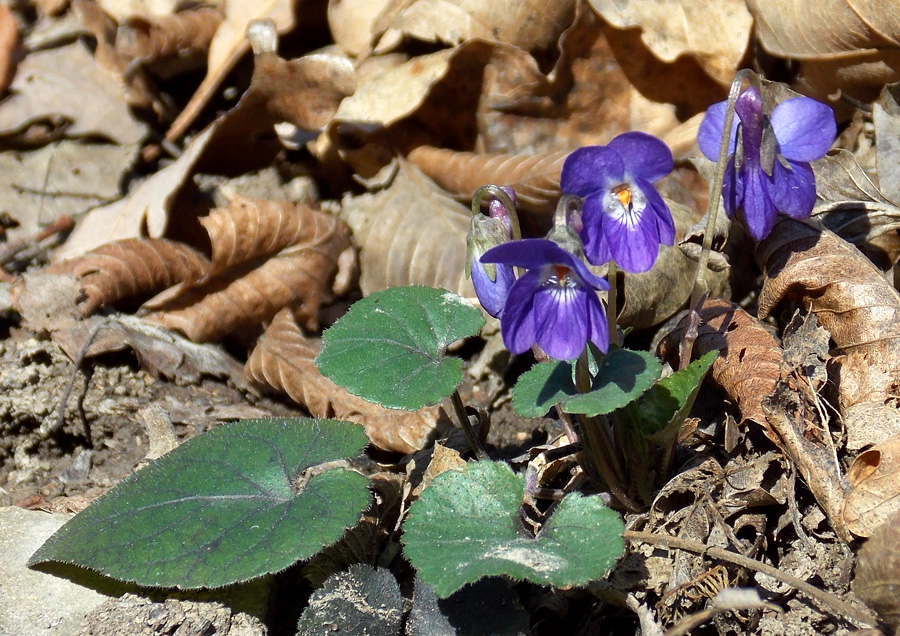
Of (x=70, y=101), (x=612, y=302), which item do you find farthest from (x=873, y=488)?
(x=70, y=101)

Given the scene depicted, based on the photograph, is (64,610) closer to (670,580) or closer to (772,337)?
(670,580)

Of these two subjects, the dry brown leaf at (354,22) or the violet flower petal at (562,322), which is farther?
the dry brown leaf at (354,22)

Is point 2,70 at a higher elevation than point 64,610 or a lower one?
higher

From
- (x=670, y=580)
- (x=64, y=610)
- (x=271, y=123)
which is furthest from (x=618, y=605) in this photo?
(x=271, y=123)

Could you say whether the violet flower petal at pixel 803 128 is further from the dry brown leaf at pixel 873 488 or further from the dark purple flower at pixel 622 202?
the dry brown leaf at pixel 873 488

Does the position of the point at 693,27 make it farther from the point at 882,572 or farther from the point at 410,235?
the point at 882,572

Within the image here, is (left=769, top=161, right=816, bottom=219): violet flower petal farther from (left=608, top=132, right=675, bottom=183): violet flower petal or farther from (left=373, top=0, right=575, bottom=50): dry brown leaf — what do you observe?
(left=373, top=0, right=575, bottom=50): dry brown leaf

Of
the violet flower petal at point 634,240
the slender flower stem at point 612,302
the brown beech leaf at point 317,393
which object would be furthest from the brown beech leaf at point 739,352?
the brown beech leaf at point 317,393

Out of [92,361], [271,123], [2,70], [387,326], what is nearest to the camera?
[387,326]
